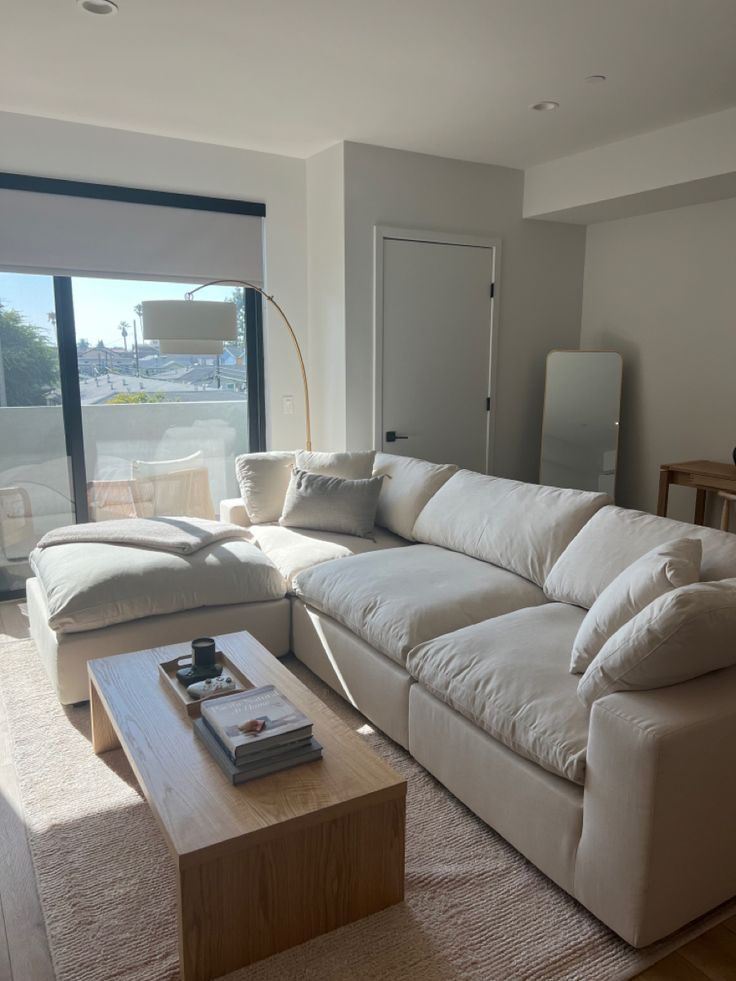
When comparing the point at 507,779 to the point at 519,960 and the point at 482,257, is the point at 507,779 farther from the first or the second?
the point at 482,257

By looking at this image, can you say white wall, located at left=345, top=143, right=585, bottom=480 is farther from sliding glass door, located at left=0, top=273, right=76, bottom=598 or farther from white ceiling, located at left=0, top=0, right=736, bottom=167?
A: sliding glass door, located at left=0, top=273, right=76, bottom=598

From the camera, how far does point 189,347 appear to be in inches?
143

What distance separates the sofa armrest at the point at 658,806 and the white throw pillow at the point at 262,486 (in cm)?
264

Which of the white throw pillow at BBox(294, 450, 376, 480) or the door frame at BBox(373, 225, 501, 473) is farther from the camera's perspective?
the door frame at BBox(373, 225, 501, 473)

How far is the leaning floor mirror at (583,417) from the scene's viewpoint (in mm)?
4938

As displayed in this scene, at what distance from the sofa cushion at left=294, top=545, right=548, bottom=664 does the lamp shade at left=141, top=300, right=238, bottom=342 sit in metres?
1.28

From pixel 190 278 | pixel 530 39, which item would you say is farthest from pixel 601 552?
pixel 190 278

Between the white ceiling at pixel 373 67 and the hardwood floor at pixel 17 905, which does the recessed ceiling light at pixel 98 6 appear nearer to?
the white ceiling at pixel 373 67

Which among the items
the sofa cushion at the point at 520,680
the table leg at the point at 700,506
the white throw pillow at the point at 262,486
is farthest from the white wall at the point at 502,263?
the sofa cushion at the point at 520,680

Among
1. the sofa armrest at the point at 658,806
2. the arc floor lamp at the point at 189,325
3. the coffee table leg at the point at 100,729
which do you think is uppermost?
the arc floor lamp at the point at 189,325

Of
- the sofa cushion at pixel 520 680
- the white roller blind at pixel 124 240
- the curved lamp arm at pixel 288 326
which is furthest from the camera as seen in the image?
the curved lamp arm at pixel 288 326

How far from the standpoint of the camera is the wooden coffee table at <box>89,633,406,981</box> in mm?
1598

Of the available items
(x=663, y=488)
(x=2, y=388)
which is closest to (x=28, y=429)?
(x=2, y=388)

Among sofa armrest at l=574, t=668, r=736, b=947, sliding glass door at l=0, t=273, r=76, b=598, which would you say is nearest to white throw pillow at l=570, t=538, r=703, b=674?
sofa armrest at l=574, t=668, r=736, b=947
